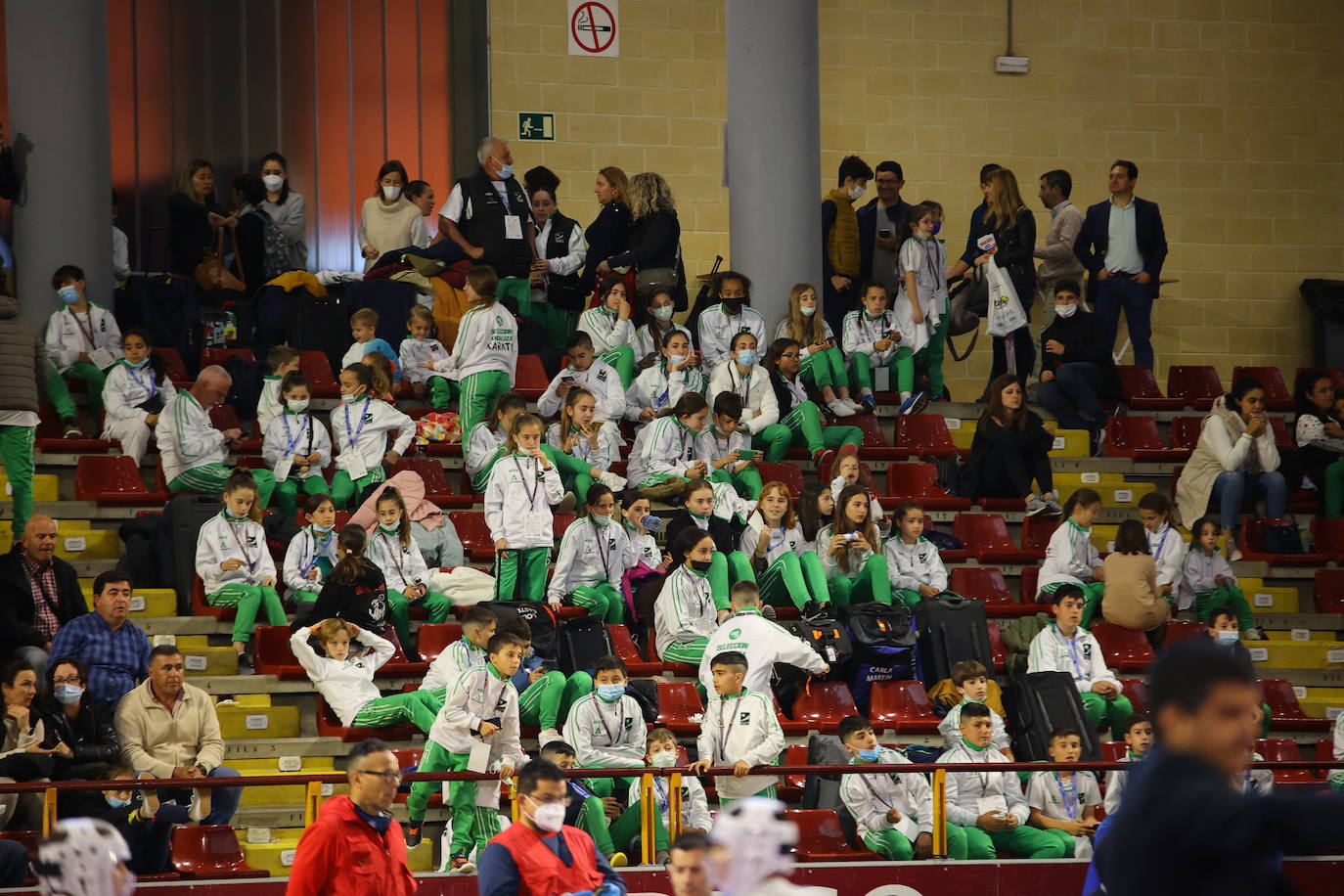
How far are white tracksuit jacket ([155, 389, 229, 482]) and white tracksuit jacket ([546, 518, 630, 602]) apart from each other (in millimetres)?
2563

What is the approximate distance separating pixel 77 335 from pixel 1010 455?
674cm

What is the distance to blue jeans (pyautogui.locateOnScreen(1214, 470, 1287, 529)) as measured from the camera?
13492 millimetres

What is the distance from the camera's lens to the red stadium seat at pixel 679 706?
34.4 ft

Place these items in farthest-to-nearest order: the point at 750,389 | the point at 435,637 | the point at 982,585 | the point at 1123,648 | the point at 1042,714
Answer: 1. the point at 750,389
2. the point at 982,585
3. the point at 1123,648
4. the point at 435,637
5. the point at 1042,714

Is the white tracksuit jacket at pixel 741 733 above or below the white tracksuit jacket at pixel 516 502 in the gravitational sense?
below

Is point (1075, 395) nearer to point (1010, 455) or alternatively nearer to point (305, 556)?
point (1010, 455)

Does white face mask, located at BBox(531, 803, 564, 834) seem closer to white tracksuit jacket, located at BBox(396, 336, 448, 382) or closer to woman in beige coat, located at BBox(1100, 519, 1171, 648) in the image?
woman in beige coat, located at BBox(1100, 519, 1171, 648)

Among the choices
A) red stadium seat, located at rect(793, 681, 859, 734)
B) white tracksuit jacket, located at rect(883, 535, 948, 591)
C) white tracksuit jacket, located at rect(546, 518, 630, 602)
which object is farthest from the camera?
white tracksuit jacket, located at rect(883, 535, 948, 591)

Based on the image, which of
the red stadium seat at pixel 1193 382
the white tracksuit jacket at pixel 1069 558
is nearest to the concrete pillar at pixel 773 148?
the white tracksuit jacket at pixel 1069 558

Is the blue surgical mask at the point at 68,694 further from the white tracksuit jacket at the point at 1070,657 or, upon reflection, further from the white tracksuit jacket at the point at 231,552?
the white tracksuit jacket at the point at 1070,657

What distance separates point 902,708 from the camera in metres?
11.0

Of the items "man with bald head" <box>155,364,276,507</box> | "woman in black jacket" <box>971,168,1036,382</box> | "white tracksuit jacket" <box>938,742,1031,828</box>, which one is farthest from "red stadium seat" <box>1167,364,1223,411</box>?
"man with bald head" <box>155,364,276,507</box>

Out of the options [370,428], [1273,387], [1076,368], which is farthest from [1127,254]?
[370,428]

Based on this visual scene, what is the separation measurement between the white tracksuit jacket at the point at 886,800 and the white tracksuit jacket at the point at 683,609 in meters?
1.87
